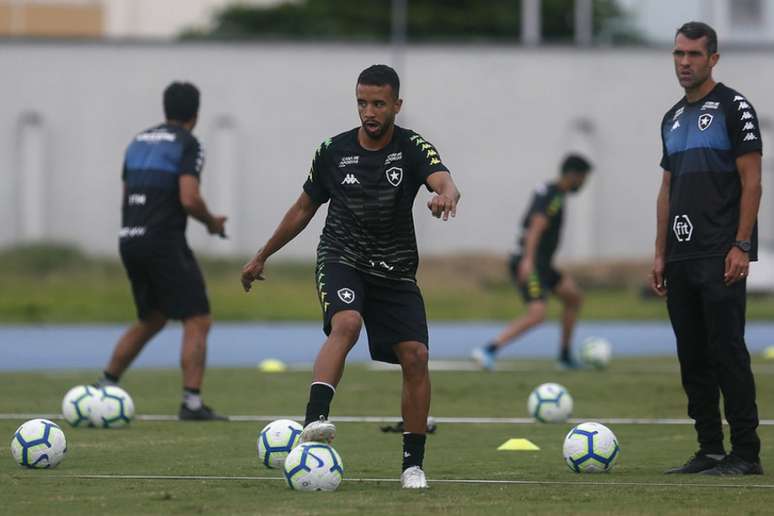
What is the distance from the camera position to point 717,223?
27.3 ft

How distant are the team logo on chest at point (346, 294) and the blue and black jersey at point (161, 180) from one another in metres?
4.12

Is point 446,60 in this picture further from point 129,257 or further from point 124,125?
point 129,257

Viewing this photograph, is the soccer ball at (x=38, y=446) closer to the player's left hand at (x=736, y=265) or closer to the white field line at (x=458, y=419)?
the white field line at (x=458, y=419)

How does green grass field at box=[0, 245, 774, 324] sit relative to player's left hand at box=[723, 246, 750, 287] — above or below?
A: below

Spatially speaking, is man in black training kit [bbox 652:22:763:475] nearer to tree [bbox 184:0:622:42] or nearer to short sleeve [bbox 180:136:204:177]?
short sleeve [bbox 180:136:204:177]

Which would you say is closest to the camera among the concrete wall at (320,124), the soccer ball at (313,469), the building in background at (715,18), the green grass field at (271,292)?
the soccer ball at (313,469)

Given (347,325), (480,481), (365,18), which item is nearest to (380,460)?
(480,481)

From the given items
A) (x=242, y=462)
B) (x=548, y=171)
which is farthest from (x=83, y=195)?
(x=242, y=462)

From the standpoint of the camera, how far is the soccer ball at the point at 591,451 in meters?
8.35

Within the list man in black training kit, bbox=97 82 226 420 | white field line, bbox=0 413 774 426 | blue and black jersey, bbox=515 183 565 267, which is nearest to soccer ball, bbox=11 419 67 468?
white field line, bbox=0 413 774 426

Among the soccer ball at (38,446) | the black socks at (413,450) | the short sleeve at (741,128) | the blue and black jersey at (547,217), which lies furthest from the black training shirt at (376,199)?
the blue and black jersey at (547,217)

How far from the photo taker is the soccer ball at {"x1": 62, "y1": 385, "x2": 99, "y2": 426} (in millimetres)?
10758

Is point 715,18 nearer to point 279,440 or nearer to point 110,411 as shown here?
point 110,411

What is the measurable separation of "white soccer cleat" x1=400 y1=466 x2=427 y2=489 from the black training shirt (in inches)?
39.0
